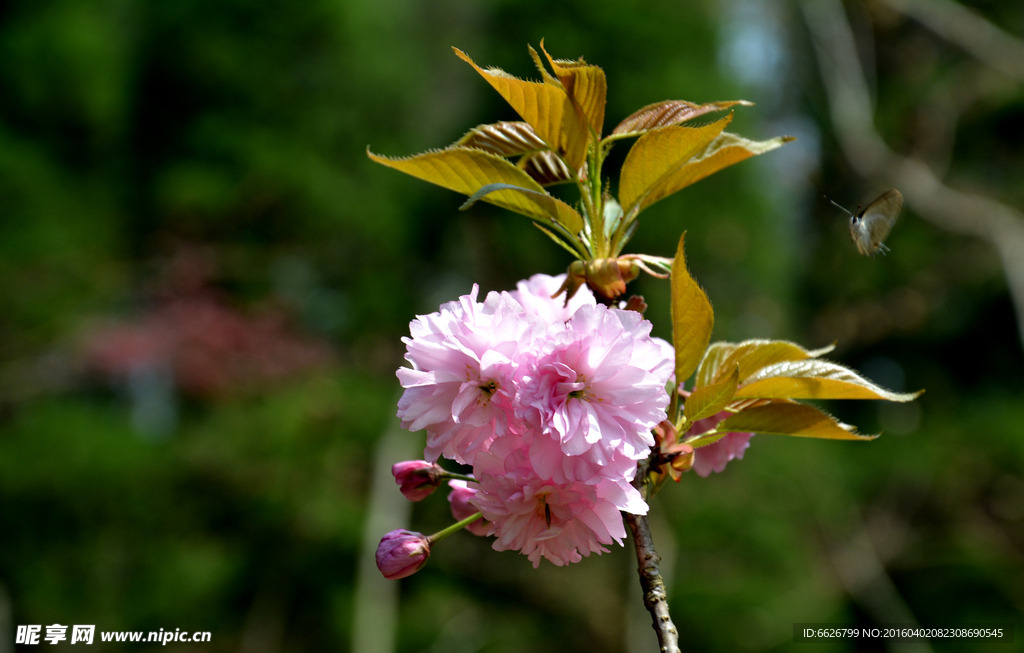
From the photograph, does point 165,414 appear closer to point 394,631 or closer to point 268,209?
point 268,209

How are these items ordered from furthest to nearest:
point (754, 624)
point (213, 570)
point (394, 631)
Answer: point (213, 570) < point (394, 631) < point (754, 624)

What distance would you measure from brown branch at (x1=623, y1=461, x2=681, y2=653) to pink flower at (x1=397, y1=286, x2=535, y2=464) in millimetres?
112

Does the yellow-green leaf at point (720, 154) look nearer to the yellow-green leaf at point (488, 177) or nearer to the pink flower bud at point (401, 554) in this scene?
the yellow-green leaf at point (488, 177)

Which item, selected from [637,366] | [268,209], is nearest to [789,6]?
[268,209]

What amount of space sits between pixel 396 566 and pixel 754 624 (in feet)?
9.05

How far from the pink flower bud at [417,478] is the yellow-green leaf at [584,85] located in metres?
0.30

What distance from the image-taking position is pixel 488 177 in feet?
1.73

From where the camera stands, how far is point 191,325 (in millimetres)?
4617

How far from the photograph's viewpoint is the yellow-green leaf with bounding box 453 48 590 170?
0.50 metres

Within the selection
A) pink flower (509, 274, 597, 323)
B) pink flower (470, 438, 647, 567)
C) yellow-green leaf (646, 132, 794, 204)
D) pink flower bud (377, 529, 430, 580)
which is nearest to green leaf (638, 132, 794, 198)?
yellow-green leaf (646, 132, 794, 204)

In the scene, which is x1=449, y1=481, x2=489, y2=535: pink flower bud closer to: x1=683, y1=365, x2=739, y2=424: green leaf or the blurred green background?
x1=683, y1=365, x2=739, y2=424: green leaf

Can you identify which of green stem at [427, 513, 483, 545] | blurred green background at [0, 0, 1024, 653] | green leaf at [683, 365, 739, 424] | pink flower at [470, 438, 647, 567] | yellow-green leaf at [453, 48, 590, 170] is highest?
blurred green background at [0, 0, 1024, 653]

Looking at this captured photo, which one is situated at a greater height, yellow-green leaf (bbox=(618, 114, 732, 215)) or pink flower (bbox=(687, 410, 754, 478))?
yellow-green leaf (bbox=(618, 114, 732, 215))

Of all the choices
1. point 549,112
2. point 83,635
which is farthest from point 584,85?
point 83,635
